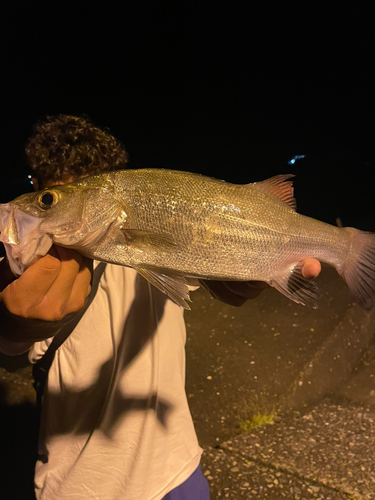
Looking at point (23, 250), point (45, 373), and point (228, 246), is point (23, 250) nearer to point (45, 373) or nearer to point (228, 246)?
point (228, 246)

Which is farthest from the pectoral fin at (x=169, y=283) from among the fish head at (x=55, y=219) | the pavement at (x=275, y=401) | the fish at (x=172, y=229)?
the pavement at (x=275, y=401)

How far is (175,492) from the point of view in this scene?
6.59 feet

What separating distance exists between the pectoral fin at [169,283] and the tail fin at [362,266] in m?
0.99

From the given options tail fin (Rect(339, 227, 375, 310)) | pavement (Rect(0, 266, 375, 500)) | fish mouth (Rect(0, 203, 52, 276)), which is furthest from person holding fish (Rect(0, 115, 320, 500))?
pavement (Rect(0, 266, 375, 500))

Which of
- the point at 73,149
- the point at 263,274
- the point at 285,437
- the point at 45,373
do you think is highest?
the point at 73,149

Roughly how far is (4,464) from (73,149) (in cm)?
290

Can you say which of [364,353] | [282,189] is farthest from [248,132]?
[282,189]

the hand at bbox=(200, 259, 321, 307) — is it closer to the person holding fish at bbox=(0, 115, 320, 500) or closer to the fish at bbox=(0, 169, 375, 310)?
the person holding fish at bbox=(0, 115, 320, 500)

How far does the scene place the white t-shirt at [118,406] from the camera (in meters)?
1.94

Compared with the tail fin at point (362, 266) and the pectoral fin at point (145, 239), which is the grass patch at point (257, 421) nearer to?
the tail fin at point (362, 266)

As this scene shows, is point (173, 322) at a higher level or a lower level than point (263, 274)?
lower

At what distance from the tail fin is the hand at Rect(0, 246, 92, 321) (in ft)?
4.90

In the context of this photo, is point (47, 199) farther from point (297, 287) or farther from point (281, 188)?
point (297, 287)

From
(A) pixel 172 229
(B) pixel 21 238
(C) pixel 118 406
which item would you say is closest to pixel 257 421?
(C) pixel 118 406
